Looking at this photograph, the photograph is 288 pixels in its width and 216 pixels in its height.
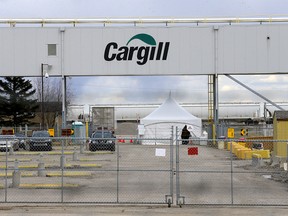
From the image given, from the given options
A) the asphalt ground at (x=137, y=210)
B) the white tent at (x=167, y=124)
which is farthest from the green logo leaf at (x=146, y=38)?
the asphalt ground at (x=137, y=210)

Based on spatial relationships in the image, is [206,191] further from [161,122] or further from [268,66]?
[161,122]

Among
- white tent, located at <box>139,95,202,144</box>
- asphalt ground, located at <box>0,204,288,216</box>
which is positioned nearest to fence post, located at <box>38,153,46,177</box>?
asphalt ground, located at <box>0,204,288,216</box>

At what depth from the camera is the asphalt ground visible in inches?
507

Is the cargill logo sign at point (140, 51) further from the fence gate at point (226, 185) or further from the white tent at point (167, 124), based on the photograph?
the fence gate at point (226, 185)

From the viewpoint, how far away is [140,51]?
4153 cm

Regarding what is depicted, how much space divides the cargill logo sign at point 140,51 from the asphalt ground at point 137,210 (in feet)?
93.2

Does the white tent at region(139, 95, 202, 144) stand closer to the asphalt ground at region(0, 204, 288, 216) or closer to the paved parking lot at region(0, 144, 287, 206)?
the paved parking lot at region(0, 144, 287, 206)

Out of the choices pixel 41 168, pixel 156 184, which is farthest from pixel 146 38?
pixel 156 184

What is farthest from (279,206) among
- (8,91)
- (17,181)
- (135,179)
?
(8,91)

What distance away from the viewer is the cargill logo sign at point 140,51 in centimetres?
4150

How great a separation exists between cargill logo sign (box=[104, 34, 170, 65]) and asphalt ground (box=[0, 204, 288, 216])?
28.4 m

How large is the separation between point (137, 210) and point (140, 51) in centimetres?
2893

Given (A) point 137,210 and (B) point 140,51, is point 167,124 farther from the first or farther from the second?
(A) point 137,210

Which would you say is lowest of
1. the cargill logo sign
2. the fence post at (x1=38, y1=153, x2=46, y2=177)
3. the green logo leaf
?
the fence post at (x1=38, y1=153, x2=46, y2=177)
